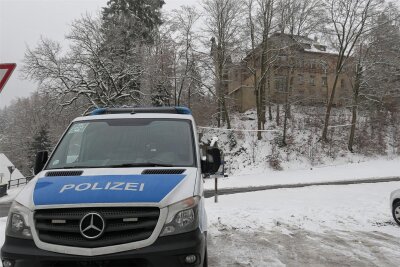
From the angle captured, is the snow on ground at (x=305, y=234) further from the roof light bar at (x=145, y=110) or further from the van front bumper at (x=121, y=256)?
the van front bumper at (x=121, y=256)

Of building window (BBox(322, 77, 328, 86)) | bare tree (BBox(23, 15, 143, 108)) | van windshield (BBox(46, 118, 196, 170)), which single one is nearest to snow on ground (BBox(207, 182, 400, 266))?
van windshield (BBox(46, 118, 196, 170))

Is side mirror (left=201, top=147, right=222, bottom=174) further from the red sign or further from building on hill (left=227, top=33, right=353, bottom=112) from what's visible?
building on hill (left=227, top=33, right=353, bottom=112)

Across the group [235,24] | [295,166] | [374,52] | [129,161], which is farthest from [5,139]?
[129,161]

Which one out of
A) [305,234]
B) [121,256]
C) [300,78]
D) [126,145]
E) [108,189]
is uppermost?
[300,78]

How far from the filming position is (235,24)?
4191 cm

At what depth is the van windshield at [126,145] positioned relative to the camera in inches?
195

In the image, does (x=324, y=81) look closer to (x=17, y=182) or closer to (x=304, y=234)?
(x=17, y=182)

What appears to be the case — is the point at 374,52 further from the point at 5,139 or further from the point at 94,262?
the point at 5,139

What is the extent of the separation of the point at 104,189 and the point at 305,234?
6374mm

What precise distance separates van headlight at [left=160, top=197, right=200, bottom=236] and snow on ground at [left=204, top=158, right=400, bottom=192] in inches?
874

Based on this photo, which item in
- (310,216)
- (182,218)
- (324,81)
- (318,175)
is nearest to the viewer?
(182,218)

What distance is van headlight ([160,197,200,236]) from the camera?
381cm

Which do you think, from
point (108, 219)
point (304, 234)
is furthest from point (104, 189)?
point (304, 234)

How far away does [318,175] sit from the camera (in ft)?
97.5
